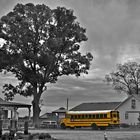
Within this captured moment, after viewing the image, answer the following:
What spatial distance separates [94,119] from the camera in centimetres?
5819

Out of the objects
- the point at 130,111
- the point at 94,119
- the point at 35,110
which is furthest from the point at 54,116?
the point at 94,119

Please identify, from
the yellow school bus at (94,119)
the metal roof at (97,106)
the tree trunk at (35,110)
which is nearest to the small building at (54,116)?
the metal roof at (97,106)

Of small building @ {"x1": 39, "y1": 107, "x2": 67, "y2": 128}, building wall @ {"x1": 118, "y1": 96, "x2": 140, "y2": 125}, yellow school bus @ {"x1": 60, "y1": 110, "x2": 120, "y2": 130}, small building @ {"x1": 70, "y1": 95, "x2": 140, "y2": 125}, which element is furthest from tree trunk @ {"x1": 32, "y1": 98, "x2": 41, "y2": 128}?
small building @ {"x1": 39, "y1": 107, "x2": 67, "y2": 128}

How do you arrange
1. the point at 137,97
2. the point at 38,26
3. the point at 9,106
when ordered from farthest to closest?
the point at 137,97 < the point at 38,26 < the point at 9,106

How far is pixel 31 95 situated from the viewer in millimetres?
64062

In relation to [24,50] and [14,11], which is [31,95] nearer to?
[24,50]

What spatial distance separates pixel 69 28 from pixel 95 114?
1421 cm

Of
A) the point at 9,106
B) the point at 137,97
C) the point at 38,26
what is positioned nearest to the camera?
the point at 9,106

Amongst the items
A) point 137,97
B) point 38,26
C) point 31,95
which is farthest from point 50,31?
point 137,97

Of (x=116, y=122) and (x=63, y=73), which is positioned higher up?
(x=63, y=73)

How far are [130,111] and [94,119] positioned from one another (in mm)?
18043

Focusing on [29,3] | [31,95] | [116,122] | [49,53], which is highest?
[29,3]

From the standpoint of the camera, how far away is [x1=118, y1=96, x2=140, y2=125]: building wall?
73.5 metres

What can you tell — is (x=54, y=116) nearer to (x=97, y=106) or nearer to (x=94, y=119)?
(x=97, y=106)
